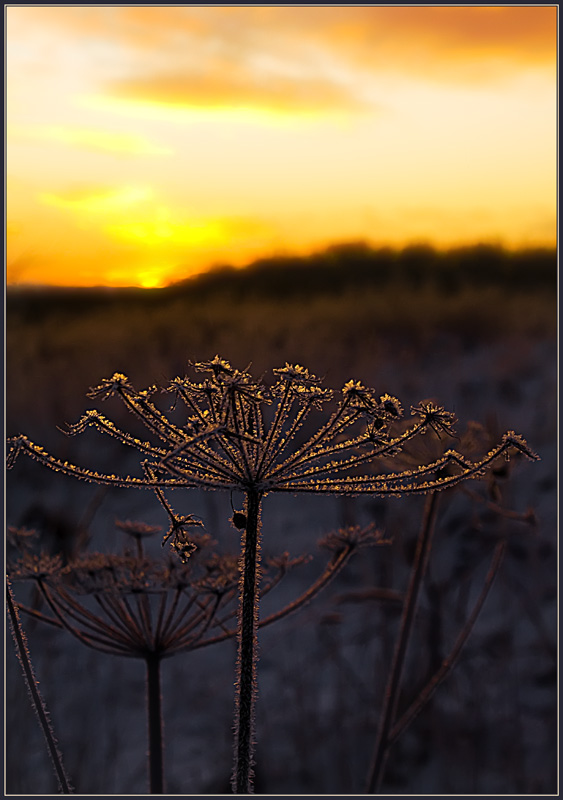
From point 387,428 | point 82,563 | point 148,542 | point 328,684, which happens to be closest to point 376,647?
point 328,684

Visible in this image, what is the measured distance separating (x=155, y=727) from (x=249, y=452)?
82 centimetres

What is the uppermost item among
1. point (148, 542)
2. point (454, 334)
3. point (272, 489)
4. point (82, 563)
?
point (454, 334)

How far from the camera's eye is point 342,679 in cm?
503

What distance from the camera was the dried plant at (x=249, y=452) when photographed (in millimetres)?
1218

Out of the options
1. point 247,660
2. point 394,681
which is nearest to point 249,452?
point 247,660

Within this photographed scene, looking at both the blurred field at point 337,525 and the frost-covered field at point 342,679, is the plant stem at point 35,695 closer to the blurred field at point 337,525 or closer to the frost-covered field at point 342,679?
the blurred field at point 337,525

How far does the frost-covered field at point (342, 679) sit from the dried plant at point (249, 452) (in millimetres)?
1540

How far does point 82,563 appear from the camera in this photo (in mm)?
1948

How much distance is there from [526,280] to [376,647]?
14.7m

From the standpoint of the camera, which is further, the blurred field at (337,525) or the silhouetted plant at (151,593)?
the blurred field at (337,525)

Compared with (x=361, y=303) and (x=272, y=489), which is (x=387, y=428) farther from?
(x=361, y=303)

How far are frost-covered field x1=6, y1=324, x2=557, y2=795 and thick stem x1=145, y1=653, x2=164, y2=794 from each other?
39.7 inches

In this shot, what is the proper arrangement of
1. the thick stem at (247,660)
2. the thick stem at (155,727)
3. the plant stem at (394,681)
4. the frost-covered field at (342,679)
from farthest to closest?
the frost-covered field at (342,679), the plant stem at (394,681), the thick stem at (155,727), the thick stem at (247,660)

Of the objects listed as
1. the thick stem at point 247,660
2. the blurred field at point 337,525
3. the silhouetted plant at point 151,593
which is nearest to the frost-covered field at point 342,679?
the blurred field at point 337,525
